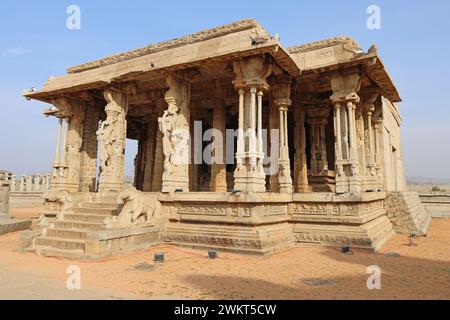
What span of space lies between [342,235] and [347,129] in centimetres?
366

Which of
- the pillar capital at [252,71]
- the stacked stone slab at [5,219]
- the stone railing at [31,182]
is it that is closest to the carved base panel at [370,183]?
the pillar capital at [252,71]

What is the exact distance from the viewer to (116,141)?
12484 millimetres

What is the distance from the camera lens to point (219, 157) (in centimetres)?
1325

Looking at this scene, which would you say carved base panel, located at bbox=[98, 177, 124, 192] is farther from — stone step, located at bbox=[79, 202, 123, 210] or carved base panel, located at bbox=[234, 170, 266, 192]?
carved base panel, located at bbox=[234, 170, 266, 192]

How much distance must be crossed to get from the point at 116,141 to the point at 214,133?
3897mm

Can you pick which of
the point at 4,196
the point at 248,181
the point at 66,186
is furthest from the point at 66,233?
the point at 4,196

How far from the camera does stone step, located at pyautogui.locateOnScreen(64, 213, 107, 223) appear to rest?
9809 millimetres

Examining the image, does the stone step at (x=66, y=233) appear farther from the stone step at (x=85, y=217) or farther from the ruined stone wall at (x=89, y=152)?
the ruined stone wall at (x=89, y=152)

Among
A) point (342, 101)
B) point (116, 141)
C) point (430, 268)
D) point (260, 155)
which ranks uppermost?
point (342, 101)

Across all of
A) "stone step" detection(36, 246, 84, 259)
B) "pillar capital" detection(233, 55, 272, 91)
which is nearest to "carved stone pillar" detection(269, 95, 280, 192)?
"pillar capital" detection(233, 55, 272, 91)

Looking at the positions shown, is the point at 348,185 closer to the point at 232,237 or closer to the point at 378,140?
the point at 232,237
